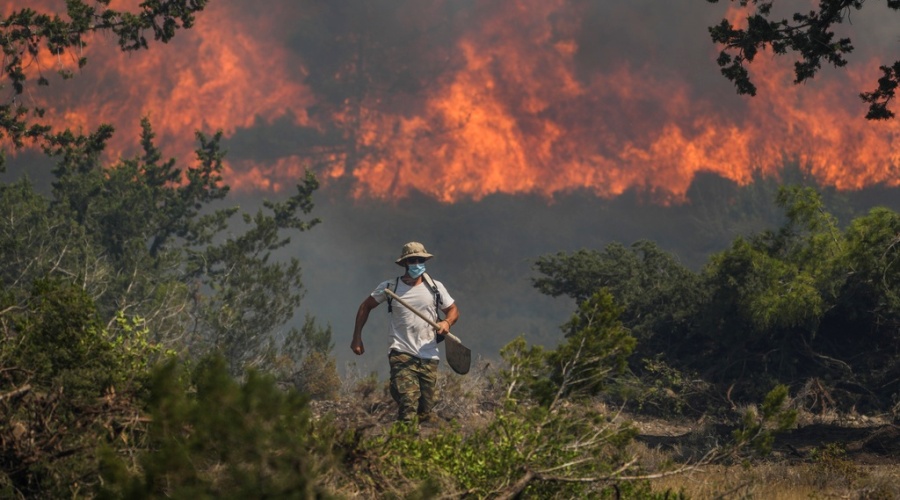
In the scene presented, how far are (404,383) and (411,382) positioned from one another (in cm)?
8

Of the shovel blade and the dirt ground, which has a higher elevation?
the shovel blade

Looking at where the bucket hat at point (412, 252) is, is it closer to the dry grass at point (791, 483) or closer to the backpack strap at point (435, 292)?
the backpack strap at point (435, 292)

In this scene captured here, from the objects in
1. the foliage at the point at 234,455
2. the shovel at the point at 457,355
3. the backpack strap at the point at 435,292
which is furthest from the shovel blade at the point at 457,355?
the foliage at the point at 234,455

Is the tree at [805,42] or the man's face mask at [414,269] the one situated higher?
the tree at [805,42]

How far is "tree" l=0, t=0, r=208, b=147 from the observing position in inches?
733

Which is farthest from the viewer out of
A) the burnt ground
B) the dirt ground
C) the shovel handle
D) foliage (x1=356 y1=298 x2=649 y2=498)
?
the burnt ground

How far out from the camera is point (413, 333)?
396 inches

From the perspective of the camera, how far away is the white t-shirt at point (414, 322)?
32.9 feet

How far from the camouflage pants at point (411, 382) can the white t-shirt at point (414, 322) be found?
3.7 inches

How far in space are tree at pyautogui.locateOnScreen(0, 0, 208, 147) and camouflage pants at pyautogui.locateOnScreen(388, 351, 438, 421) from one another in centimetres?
1120

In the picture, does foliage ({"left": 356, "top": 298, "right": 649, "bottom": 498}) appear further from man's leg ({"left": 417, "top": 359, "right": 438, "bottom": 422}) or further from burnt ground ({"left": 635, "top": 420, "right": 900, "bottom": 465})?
burnt ground ({"left": 635, "top": 420, "right": 900, "bottom": 465})

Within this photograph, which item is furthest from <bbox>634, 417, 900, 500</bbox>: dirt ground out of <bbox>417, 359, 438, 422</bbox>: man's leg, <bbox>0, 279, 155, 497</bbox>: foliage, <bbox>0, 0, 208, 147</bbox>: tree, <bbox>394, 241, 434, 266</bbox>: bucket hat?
<bbox>0, 0, 208, 147</bbox>: tree

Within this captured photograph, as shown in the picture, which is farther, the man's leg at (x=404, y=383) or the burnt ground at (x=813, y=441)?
the burnt ground at (x=813, y=441)

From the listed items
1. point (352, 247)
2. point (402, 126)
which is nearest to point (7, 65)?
point (402, 126)
